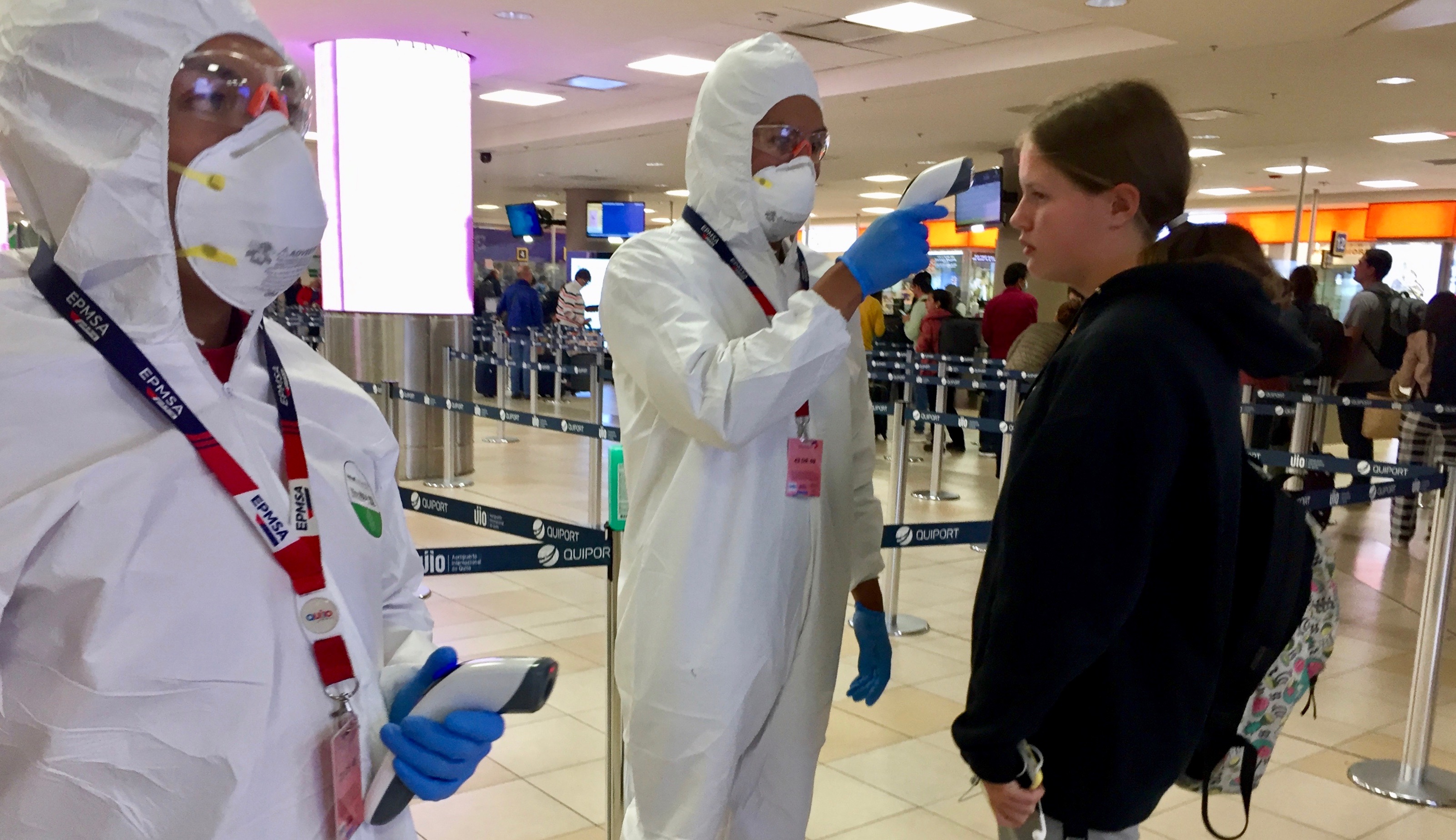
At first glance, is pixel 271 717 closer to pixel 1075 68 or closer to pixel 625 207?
pixel 1075 68

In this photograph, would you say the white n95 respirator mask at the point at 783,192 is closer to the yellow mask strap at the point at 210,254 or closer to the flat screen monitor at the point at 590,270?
the yellow mask strap at the point at 210,254

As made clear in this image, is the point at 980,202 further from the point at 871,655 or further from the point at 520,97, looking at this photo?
the point at 520,97

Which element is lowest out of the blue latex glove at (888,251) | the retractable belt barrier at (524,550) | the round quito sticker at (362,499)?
the retractable belt barrier at (524,550)

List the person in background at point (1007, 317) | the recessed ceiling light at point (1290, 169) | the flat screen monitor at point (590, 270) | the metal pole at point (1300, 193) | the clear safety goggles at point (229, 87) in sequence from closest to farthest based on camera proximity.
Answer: the clear safety goggles at point (229, 87) < the person in background at point (1007, 317) < the metal pole at point (1300, 193) < the recessed ceiling light at point (1290, 169) < the flat screen monitor at point (590, 270)

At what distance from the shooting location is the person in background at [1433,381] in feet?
21.4

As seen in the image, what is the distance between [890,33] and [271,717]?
8493 millimetres

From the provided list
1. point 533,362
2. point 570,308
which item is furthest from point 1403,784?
point 570,308

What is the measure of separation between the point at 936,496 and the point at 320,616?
24.1ft

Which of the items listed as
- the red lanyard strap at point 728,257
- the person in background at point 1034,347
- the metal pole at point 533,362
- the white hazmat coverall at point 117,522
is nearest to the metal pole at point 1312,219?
the person in background at point 1034,347

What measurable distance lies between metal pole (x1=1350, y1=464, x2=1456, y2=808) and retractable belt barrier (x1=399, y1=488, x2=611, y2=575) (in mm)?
2694

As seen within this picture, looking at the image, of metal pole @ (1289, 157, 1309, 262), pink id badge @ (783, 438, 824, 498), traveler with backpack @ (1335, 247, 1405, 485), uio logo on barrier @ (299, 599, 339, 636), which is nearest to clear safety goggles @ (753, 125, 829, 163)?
pink id badge @ (783, 438, 824, 498)

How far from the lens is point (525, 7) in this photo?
8.11m

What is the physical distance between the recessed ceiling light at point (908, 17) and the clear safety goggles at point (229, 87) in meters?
7.28

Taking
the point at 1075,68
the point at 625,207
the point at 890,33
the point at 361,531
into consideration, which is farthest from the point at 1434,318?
the point at 625,207
